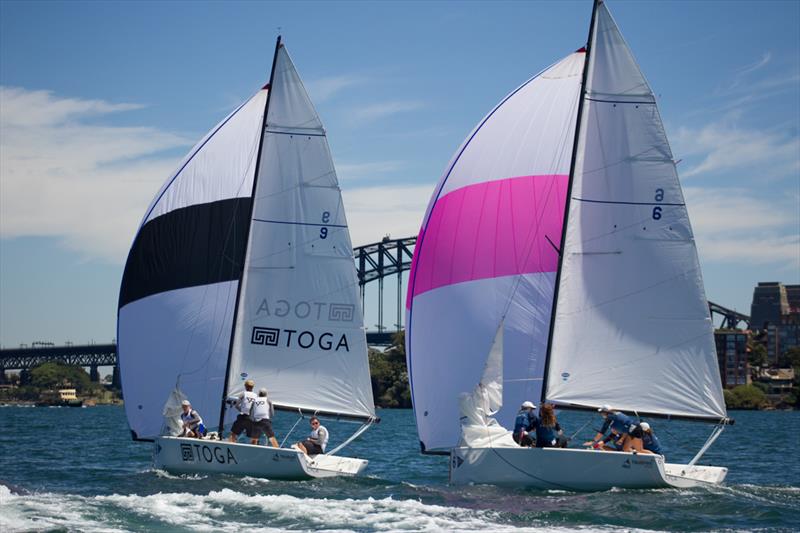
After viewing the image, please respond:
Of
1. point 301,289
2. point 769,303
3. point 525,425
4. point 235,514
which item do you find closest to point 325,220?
point 301,289

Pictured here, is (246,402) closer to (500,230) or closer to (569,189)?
(500,230)

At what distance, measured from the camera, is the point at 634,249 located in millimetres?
11625

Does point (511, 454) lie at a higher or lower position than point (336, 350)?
lower

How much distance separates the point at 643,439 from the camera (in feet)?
36.1

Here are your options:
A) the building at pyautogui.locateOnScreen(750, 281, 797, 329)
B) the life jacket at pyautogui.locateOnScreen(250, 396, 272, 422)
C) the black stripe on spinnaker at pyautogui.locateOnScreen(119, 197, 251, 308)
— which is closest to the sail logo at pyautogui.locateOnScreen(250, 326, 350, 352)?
the black stripe on spinnaker at pyautogui.locateOnScreen(119, 197, 251, 308)

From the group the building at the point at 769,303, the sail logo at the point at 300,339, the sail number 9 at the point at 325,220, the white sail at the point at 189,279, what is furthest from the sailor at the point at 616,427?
the building at the point at 769,303

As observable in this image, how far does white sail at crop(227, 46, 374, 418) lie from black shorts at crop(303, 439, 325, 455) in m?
0.54

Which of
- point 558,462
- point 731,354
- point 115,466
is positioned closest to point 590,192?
point 558,462

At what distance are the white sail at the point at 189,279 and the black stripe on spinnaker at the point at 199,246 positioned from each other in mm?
11

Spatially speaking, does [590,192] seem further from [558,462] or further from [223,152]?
[223,152]

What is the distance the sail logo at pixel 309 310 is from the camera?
12789mm

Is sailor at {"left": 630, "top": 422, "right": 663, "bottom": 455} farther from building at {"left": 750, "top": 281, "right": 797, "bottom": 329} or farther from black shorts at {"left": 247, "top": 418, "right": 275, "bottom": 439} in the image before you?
building at {"left": 750, "top": 281, "right": 797, "bottom": 329}

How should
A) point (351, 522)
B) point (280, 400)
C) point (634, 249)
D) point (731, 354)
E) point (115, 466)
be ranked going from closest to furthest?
point (351, 522) < point (634, 249) < point (280, 400) < point (115, 466) < point (731, 354)

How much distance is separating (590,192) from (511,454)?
2.81m
